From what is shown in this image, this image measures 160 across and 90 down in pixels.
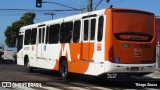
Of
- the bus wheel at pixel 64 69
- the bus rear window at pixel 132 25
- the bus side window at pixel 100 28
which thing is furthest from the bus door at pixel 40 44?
the bus rear window at pixel 132 25

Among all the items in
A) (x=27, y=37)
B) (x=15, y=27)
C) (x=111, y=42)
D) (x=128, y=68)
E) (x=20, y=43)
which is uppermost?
(x=15, y=27)

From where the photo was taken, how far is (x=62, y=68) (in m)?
21.3

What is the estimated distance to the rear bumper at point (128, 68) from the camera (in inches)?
658

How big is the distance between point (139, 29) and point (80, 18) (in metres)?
3.12

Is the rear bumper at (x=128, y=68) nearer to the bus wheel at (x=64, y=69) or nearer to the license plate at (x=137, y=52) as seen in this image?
the license plate at (x=137, y=52)

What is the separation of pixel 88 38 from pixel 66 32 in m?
2.78

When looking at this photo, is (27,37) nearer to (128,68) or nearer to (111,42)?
(111,42)

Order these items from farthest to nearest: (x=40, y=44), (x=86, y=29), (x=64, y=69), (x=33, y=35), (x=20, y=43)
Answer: (x=20, y=43)
(x=33, y=35)
(x=40, y=44)
(x=64, y=69)
(x=86, y=29)

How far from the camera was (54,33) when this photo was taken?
22.5 metres

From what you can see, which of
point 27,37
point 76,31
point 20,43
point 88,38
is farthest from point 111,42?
point 20,43

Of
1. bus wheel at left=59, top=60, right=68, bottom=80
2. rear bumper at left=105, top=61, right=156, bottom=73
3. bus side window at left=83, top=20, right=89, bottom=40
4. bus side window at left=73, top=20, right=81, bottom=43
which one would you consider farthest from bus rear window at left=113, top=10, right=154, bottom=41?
bus wheel at left=59, top=60, right=68, bottom=80

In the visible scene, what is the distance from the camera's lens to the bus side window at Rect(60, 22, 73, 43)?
806 inches

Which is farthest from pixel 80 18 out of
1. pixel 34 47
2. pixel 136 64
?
pixel 34 47

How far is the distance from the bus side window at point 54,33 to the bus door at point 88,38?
3407mm
